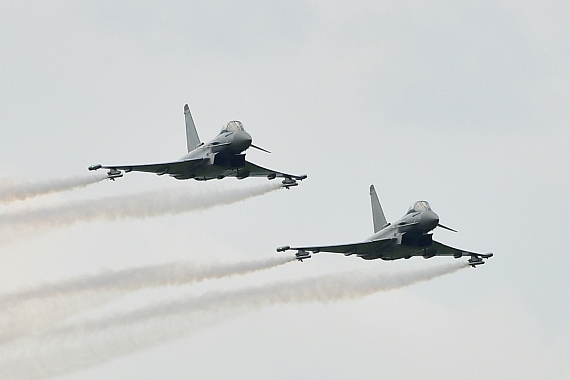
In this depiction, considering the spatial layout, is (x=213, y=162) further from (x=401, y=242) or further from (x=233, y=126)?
(x=401, y=242)

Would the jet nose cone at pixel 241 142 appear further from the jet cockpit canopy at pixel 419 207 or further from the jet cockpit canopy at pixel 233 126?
the jet cockpit canopy at pixel 419 207

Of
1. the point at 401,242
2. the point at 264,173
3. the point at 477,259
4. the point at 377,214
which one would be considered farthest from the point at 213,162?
the point at 477,259

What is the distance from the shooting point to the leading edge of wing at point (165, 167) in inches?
4710

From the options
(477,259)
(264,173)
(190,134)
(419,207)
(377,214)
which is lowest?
(477,259)

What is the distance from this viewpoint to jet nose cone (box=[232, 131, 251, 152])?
11812 centimetres

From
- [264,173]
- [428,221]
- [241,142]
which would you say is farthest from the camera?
[264,173]

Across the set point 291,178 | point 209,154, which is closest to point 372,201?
point 291,178

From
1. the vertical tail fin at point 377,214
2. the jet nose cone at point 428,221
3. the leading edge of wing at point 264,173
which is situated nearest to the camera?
the jet nose cone at point 428,221

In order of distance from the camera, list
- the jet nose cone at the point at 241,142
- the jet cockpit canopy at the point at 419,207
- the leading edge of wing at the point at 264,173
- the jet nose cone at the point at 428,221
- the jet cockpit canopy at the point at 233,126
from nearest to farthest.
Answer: the jet nose cone at the point at 428,221
the jet nose cone at the point at 241,142
the jet cockpit canopy at the point at 419,207
the jet cockpit canopy at the point at 233,126
the leading edge of wing at the point at 264,173

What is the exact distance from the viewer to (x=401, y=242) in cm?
11912

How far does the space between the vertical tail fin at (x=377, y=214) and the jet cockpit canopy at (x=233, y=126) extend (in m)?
15.1

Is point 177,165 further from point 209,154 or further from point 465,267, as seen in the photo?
point 465,267

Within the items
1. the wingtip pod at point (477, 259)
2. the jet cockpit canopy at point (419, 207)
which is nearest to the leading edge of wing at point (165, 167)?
the jet cockpit canopy at point (419, 207)

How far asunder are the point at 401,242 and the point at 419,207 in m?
2.60
